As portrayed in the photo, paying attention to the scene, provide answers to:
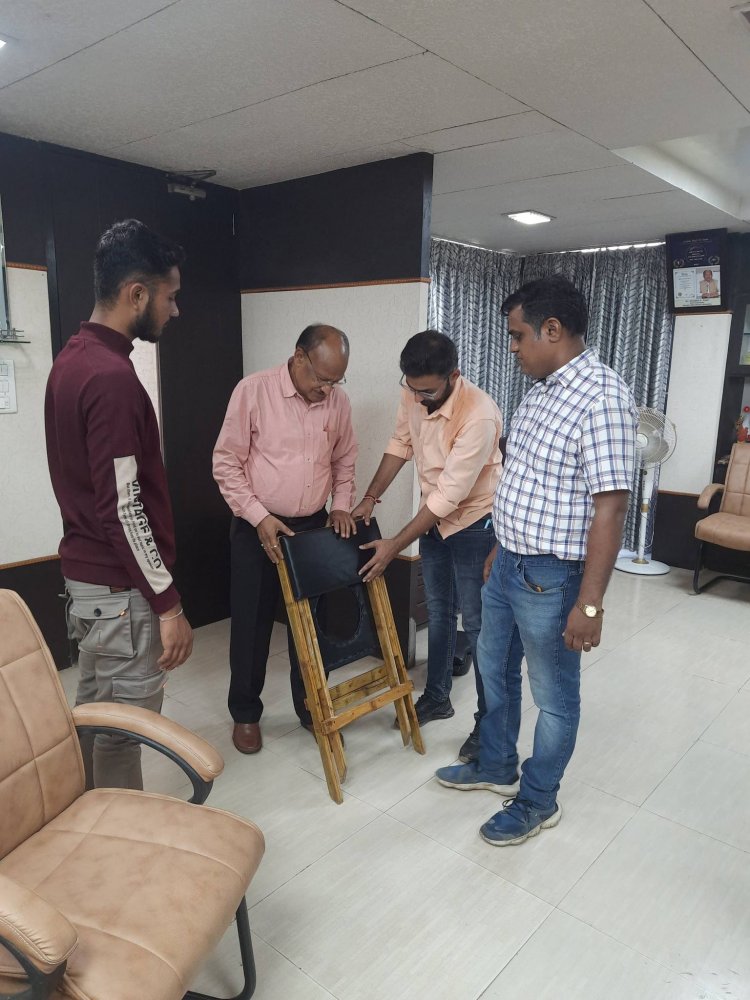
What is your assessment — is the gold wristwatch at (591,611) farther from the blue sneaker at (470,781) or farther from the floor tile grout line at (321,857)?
the floor tile grout line at (321,857)

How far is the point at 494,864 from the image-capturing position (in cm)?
201

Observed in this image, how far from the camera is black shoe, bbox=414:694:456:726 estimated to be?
9.14ft

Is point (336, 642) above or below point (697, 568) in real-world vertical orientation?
above

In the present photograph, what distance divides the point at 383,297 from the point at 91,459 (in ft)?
6.03

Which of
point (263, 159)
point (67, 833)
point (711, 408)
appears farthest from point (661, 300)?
point (67, 833)

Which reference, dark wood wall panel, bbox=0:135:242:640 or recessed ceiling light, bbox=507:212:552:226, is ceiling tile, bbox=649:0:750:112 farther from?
dark wood wall panel, bbox=0:135:242:640

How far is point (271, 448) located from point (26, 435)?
121 cm

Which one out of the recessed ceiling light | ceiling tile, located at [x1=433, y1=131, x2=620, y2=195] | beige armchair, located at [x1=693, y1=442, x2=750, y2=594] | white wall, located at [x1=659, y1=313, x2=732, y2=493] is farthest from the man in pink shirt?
white wall, located at [x1=659, y1=313, x2=732, y2=493]

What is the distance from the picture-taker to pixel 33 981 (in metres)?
1.01

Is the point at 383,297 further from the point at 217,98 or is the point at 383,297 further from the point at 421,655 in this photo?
the point at 421,655

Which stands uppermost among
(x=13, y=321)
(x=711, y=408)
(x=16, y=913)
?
(x=13, y=321)

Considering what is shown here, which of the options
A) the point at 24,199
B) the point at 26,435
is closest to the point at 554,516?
the point at 26,435

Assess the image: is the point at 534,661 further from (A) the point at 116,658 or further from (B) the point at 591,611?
(A) the point at 116,658

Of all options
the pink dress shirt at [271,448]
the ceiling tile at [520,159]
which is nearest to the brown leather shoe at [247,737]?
the pink dress shirt at [271,448]
